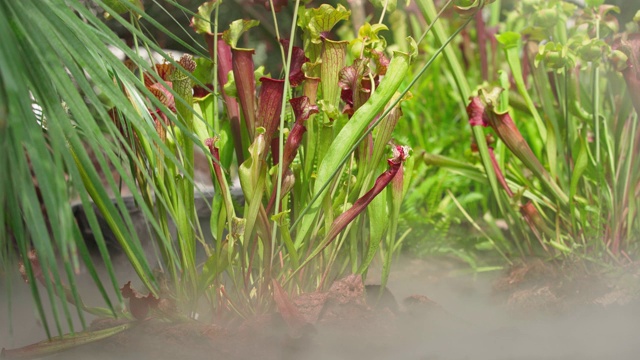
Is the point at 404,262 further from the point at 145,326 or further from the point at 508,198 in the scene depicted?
the point at 145,326

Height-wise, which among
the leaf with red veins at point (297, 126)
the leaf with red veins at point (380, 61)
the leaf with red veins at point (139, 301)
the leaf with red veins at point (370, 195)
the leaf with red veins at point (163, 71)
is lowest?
the leaf with red veins at point (139, 301)

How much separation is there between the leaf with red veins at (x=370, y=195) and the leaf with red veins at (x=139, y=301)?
283mm

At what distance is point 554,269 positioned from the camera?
5.09 feet

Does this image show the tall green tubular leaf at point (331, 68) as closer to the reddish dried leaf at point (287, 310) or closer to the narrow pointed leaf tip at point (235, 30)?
→ the narrow pointed leaf tip at point (235, 30)

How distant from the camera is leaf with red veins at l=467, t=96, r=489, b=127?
1.45m

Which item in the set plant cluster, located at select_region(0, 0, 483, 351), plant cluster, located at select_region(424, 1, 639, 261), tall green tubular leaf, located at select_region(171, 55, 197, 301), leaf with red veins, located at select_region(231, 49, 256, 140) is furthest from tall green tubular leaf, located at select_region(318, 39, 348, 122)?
plant cluster, located at select_region(424, 1, 639, 261)

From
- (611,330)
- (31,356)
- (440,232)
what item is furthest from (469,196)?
(31,356)

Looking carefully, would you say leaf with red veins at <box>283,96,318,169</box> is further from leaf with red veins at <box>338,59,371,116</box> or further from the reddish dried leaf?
the reddish dried leaf

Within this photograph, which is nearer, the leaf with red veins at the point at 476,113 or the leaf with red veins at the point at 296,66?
the leaf with red veins at the point at 296,66

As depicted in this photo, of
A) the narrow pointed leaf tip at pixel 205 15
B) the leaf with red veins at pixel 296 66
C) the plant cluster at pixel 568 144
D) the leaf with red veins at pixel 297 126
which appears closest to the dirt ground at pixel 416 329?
the plant cluster at pixel 568 144

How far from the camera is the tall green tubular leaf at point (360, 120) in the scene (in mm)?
1140

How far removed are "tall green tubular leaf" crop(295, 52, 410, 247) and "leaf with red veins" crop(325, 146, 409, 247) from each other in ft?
0.18

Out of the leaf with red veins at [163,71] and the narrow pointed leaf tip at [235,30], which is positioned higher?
the narrow pointed leaf tip at [235,30]

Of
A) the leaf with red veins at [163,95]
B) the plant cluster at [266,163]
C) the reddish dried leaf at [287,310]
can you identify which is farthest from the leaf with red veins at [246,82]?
the reddish dried leaf at [287,310]
